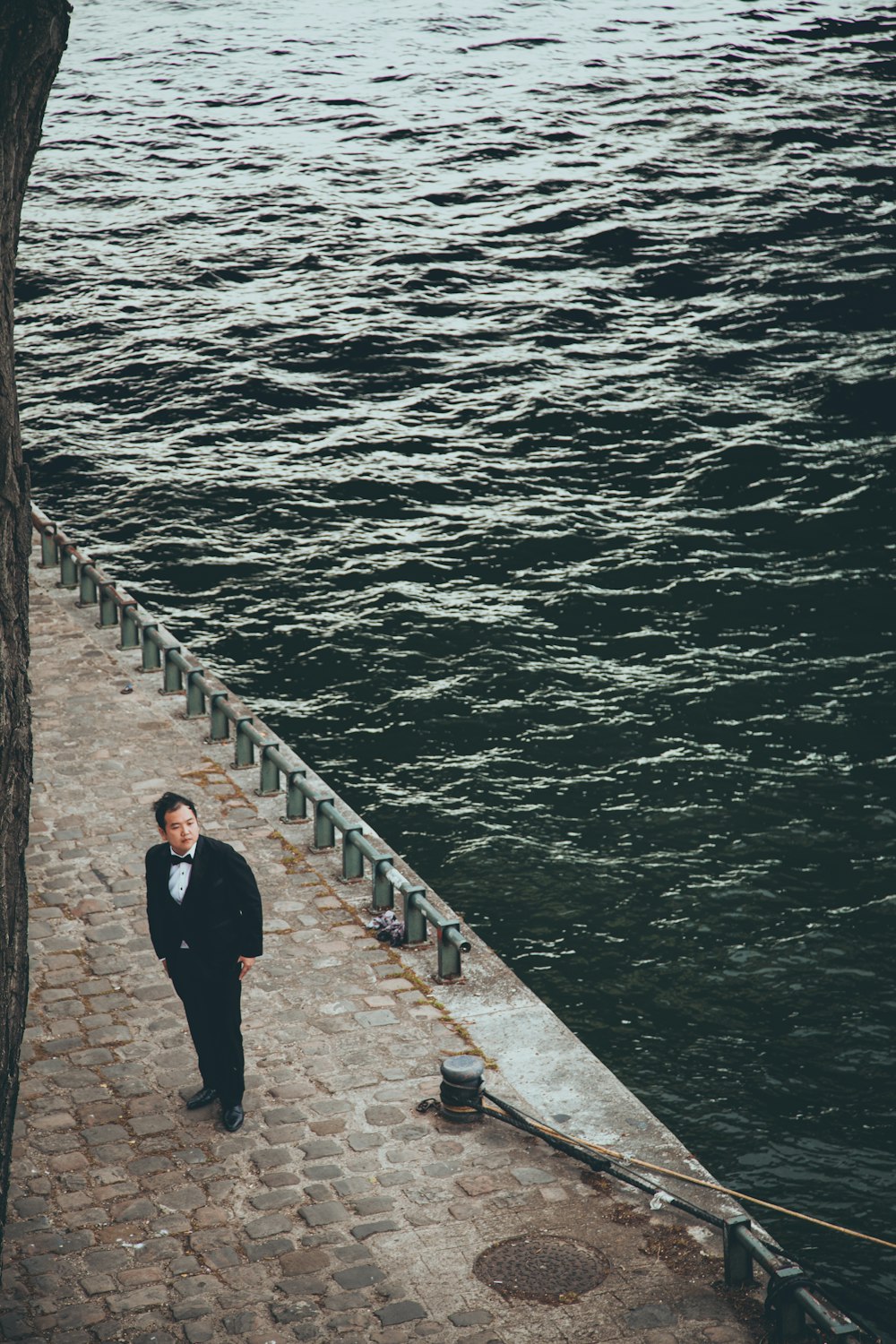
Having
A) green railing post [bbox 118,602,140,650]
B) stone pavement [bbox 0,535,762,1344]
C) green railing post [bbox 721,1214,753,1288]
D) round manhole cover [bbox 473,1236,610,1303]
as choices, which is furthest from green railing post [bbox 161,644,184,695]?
green railing post [bbox 721,1214,753,1288]

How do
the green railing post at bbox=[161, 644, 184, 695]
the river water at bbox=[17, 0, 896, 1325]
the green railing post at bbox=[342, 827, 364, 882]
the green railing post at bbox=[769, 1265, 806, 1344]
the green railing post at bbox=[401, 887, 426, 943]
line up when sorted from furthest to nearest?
the green railing post at bbox=[161, 644, 184, 695] → the river water at bbox=[17, 0, 896, 1325] → the green railing post at bbox=[342, 827, 364, 882] → the green railing post at bbox=[401, 887, 426, 943] → the green railing post at bbox=[769, 1265, 806, 1344]

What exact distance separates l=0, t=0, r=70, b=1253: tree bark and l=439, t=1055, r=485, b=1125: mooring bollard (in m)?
3.23

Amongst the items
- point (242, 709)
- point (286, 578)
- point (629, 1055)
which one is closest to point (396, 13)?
point (286, 578)

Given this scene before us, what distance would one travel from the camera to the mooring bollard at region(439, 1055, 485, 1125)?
30.5 ft

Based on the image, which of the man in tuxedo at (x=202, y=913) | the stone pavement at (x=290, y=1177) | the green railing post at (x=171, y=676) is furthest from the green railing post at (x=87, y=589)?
the man in tuxedo at (x=202, y=913)

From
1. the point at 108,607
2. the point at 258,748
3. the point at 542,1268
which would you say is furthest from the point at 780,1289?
the point at 108,607

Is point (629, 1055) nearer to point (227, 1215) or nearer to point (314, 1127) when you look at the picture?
point (314, 1127)

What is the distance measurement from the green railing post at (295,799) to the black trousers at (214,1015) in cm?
421

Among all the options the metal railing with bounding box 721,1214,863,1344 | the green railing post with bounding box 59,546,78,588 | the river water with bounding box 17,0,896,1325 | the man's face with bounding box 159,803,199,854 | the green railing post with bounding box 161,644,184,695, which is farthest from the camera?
the green railing post with bounding box 59,546,78,588

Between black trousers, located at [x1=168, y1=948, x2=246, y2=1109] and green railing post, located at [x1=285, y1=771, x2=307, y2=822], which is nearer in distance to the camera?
black trousers, located at [x1=168, y1=948, x2=246, y2=1109]

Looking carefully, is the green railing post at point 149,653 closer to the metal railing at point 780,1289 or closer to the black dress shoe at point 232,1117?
the black dress shoe at point 232,1117

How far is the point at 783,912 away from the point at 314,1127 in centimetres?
578

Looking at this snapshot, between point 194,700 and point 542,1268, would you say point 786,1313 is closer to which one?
point 542,1268

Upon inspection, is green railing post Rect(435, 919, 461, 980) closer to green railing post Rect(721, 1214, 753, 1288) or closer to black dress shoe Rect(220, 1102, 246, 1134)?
black dress shoe Rect(220, 1102, 246, 1134)
